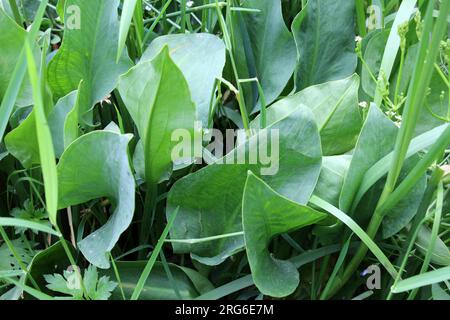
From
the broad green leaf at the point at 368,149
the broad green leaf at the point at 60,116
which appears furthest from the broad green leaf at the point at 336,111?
the broad green leaf at the point at 60,116

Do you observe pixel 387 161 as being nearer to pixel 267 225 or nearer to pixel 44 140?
pixel 267 225

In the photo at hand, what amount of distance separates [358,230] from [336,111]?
16cm

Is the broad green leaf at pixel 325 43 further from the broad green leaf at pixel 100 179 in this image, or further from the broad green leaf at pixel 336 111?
the broad green leaf at pixel 100 179

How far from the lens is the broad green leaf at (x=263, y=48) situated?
87 centimetres

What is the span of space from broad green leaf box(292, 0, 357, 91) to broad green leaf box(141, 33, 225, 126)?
0.15m

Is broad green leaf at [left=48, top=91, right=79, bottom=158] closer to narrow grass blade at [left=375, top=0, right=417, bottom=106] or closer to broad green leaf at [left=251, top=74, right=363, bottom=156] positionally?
broad green leaf at [left=251, top=74, right=363, bottom=156]

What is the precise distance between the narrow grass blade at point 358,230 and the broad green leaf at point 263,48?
25 centimetres

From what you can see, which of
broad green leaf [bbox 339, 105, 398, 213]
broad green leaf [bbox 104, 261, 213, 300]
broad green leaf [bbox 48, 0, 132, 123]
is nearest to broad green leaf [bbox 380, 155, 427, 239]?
broad green leaf [bbox 339, 105, 398, 213]

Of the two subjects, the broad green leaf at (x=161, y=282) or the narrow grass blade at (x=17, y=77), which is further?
the broad green leaf at (x=161, y=282)

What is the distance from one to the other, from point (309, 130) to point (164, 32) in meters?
0.40

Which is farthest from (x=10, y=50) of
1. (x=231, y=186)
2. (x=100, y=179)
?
(x=231, y=186)

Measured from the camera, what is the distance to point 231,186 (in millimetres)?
664

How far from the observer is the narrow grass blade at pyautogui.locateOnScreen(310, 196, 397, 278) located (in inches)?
24.0
